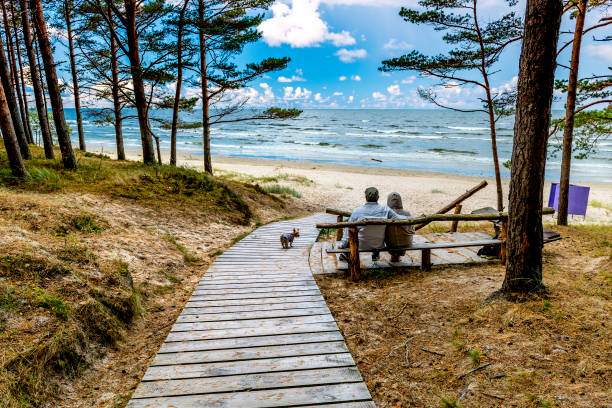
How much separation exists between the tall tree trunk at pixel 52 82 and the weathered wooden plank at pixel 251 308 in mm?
7200

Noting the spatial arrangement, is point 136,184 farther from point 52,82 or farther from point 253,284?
point 253,284

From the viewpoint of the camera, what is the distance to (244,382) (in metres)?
2.90

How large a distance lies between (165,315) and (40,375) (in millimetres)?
1659

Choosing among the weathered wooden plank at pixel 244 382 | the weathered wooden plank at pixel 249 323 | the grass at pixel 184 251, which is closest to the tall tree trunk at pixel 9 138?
the grass at pixel 184 251

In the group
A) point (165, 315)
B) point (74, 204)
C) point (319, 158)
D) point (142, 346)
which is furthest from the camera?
point (319, 158)

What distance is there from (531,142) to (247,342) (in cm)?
380

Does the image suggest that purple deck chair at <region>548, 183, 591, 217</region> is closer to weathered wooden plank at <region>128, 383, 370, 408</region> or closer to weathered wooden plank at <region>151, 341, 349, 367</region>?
weathered wooden plank at <region>151, 341, 349, 367</region>

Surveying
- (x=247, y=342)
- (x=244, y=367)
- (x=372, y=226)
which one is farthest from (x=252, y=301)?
(x=372, y=226)

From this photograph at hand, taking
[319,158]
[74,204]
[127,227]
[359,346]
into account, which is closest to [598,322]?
[359,346]

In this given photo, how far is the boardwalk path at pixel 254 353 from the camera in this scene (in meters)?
2.74

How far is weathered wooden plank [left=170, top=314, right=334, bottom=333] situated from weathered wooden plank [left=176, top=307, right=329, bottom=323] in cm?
8

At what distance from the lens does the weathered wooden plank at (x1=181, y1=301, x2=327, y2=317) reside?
4.23 metres

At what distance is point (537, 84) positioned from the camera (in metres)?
3.71

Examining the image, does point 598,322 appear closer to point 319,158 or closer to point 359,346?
point 359,346
